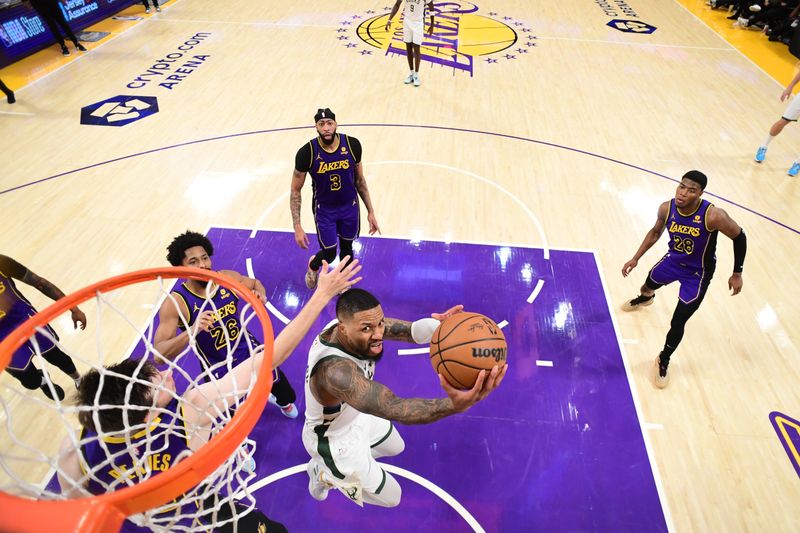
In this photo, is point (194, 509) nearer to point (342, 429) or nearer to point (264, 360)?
point (342, 429)

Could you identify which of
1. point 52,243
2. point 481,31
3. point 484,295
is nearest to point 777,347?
point 484,295

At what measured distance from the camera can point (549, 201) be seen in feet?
21.0

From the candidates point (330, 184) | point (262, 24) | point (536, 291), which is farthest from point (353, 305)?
point (262, 24)

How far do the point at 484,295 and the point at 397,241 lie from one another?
1.33 m

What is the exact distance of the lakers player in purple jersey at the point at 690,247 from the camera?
377 cm

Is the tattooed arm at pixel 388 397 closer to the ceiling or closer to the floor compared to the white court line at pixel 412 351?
closer to the ceiling

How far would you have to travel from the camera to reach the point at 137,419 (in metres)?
2.06

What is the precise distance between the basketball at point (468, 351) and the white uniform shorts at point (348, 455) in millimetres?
834

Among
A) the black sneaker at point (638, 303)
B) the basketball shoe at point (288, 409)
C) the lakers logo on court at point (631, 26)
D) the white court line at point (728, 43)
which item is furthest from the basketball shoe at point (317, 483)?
the lakers logo on court at point (631, 26)

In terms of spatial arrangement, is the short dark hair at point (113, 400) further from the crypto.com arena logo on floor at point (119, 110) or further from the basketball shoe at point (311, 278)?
the crypto.com arena logo on floor at point (119, 110)

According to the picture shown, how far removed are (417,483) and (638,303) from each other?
2.99 m

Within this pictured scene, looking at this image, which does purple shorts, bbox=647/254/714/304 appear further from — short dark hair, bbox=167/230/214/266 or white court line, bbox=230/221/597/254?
short dark hair, bbox=167/230/214/266

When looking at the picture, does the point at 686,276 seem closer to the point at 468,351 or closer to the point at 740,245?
the point at 740,245

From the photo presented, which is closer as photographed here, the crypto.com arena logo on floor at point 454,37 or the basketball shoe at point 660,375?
the basketball shoe at point 660,375
